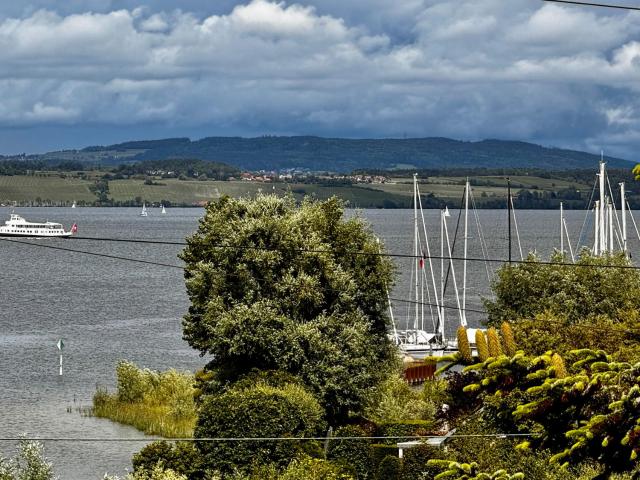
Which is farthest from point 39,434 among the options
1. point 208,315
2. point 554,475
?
point 554,475

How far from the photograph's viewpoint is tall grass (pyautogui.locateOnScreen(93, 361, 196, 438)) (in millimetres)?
55938

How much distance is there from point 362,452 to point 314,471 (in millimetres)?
6592

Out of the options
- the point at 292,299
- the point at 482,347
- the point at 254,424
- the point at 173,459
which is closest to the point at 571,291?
the point at 292,299

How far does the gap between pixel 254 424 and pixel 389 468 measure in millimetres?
4713

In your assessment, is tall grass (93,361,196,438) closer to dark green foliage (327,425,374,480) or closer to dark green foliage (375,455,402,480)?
dark green foliage (327,425,374,480)

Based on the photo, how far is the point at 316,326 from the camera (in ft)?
148

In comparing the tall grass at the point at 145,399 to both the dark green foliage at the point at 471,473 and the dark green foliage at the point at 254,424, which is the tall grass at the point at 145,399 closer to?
the dark green foliage at the point at 254,424

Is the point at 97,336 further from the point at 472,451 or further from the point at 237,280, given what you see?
the point at 472,451

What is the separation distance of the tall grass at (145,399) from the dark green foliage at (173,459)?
57.5 feet

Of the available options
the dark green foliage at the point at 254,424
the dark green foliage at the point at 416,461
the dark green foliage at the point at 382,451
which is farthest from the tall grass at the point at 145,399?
the dark green foliage at the point at 416,461

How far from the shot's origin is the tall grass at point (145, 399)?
55.9m

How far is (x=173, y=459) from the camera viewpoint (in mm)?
37062

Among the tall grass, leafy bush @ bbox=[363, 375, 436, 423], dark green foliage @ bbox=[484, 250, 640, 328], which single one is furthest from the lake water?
leafy bush @ bbox=[363, 375, 436, 423]

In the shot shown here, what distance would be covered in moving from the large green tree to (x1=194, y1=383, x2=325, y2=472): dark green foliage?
13.8 ft
